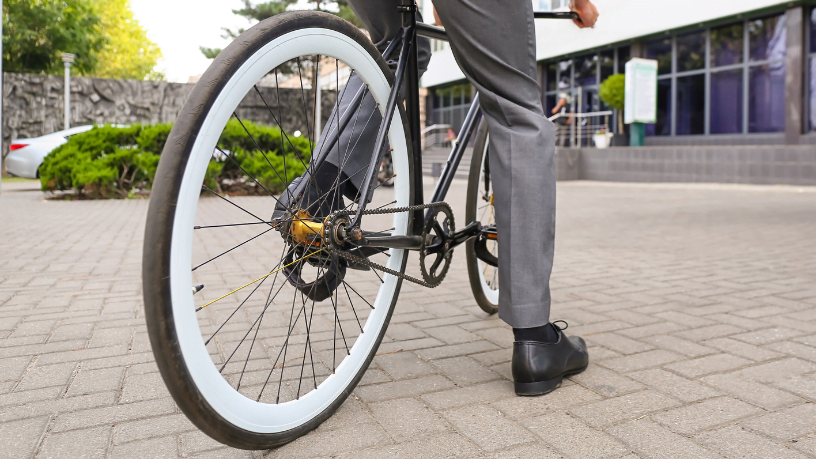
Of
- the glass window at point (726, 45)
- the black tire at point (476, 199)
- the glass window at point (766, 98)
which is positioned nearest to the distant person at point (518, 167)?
the black tire at point (476, 199)

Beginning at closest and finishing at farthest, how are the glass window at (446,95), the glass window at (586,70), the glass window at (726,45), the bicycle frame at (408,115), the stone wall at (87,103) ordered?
1. the bicycle frame at (408,115)
2. the glass window at (726,45)
3. the stone wall at (87,103)
4. the glass window at (586,70)
5. the glass window at (446,95)

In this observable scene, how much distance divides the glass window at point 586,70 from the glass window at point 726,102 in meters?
4.68

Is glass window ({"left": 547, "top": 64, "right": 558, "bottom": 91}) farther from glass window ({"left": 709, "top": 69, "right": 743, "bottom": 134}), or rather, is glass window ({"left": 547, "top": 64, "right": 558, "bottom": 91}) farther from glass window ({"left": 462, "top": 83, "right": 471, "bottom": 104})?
glass window ({"left": 709, "top": 69, "right": 743, "bottom": 134})

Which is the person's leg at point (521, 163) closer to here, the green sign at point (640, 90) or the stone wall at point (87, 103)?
the green sign at point (640, 90)

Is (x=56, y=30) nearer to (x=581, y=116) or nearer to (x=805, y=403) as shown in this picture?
(x=581, y=116)

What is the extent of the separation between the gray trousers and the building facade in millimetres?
17966

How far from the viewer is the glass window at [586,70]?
23641 mm

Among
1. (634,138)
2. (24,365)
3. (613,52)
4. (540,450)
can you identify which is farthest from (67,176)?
(613,52)

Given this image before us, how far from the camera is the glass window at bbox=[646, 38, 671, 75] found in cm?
2097

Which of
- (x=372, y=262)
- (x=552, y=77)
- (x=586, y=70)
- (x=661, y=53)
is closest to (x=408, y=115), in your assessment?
(x=372, y=262)

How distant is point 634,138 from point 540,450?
19576mm

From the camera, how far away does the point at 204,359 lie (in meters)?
1.37

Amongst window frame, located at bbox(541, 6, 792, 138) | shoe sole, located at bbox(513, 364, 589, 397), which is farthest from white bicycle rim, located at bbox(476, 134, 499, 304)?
window frame, located at bbox(541, 6, 792, 138)

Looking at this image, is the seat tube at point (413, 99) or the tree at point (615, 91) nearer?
the seat tube at point (413, 99)
